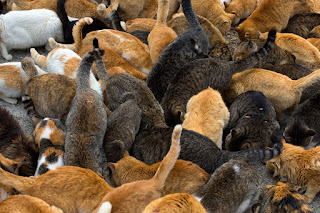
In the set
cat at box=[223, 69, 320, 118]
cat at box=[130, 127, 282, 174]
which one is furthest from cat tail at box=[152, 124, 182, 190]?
cat at box=[223, 69, 320, 118]

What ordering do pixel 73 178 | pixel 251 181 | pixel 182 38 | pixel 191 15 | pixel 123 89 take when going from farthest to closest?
pixel 191 15 < pixel 182 38 < pixel 123 89 < pixel 251 181 < pixel 73 178

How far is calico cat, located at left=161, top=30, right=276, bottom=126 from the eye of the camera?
4.90m

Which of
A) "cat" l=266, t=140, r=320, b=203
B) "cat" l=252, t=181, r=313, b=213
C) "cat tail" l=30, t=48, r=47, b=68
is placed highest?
"cat tail" l=30, t=48, r=47, b=68

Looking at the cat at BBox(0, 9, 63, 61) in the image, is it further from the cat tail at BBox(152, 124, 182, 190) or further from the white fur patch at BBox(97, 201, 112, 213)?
the white fur patch at BBox(97, 201, 112, 213)

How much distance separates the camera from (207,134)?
4289 millimetres

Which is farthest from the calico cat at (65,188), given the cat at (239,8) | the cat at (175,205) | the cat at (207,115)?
the cat at (239,8)

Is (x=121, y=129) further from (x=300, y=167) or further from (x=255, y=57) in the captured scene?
(x=255, y=57)

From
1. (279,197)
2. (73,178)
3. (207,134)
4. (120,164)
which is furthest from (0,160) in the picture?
(279,197)

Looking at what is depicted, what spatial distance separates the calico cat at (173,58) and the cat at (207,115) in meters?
0.69

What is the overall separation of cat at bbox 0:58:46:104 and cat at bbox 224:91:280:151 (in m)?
3.21

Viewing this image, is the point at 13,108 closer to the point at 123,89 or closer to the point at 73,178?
the point at 123,89

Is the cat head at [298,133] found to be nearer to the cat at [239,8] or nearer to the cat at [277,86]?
the cat at [277,86]

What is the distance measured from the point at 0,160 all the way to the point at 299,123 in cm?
396

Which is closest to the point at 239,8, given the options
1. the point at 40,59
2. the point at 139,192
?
the point at 40,59
